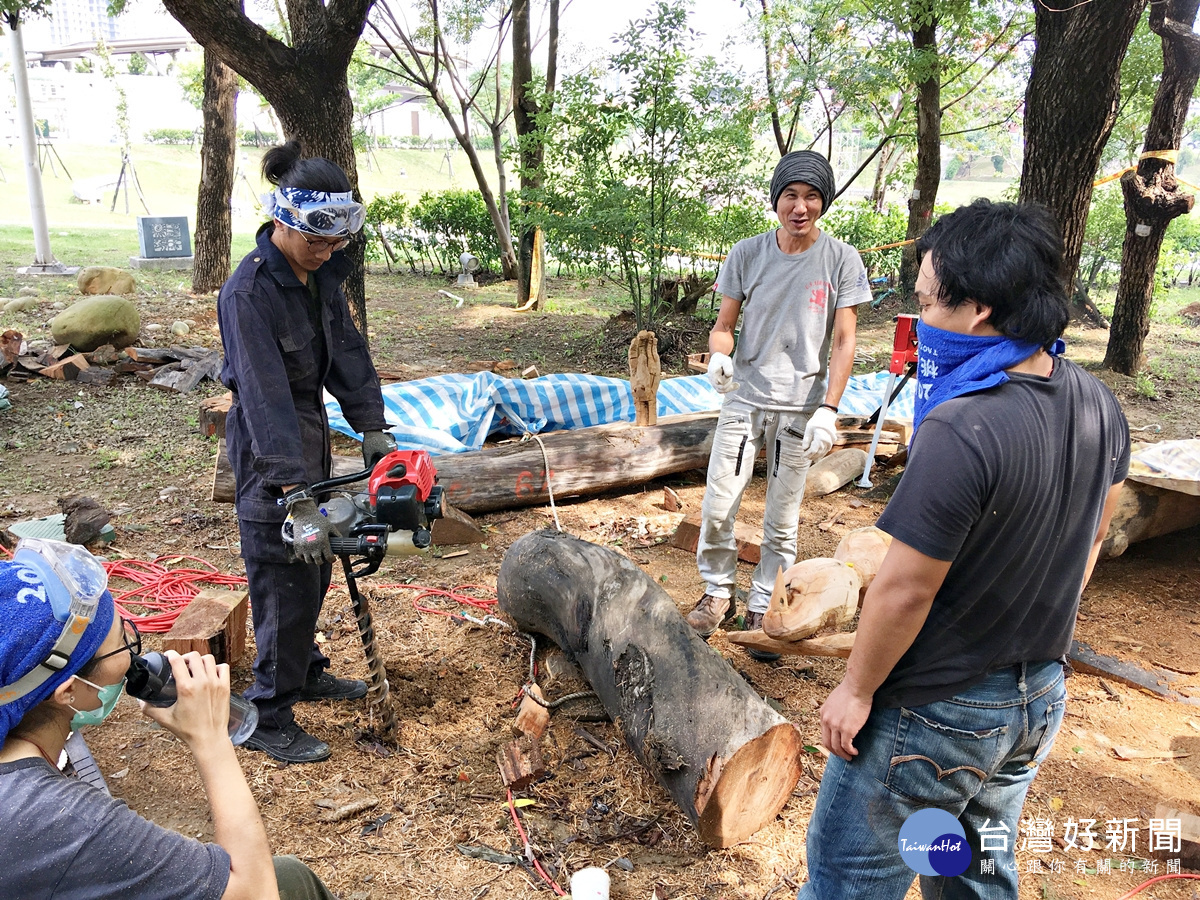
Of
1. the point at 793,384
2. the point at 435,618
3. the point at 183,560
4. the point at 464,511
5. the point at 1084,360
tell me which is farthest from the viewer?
the point at 1084,360

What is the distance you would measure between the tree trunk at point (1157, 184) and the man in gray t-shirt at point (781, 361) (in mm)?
6095

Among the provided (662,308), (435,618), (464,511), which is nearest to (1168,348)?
(662,308)

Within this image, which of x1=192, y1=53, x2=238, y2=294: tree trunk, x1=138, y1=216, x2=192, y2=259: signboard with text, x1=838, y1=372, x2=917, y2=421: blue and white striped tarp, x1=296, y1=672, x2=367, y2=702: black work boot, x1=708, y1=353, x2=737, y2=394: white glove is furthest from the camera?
x1=138, y1=216, x2=192, y2=259: signboard with text

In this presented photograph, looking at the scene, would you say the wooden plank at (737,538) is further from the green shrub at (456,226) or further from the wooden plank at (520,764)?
the green shrub at (456,226)

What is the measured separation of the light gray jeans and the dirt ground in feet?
1.17

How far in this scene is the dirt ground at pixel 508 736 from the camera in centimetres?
246

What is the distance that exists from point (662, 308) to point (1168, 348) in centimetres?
672

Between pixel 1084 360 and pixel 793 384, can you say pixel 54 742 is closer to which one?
pixel 793 384

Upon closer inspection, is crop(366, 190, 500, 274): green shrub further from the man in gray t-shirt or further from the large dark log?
the large dark log

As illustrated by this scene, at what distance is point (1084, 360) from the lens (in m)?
9.46

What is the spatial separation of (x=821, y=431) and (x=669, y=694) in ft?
4.19

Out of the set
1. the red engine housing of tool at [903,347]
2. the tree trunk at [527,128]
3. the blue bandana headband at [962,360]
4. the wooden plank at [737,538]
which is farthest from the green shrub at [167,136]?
the blue bandana headband at [962,360]

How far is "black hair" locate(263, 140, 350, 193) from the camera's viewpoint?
258 centimetres

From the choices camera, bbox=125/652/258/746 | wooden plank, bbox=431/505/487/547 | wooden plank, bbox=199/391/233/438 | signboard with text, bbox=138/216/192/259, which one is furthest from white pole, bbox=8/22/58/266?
camera, bbox=125/652/258/746
